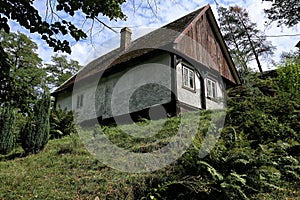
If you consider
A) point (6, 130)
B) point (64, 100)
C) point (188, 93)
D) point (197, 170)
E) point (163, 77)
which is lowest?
point (197, 170)

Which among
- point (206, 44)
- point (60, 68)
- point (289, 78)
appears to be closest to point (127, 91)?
point (206, 44)

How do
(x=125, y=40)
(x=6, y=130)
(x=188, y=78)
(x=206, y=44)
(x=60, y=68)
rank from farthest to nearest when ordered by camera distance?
(x=60, y=68) → (x=125, y=40) → (x=206, y=44) → (x=188, y=78) → (x=6, y=130)

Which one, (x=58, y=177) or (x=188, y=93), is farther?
(x=188, y=93)

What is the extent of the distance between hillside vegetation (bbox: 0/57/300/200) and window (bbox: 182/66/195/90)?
5.81 metres

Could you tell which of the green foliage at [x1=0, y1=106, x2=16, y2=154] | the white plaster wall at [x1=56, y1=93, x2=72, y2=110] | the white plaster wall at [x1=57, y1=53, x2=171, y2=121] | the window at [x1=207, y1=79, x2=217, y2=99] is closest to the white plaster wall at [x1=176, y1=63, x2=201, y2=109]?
the white plaster wall at [x1=57, y1=53, x2=171, y2=121]

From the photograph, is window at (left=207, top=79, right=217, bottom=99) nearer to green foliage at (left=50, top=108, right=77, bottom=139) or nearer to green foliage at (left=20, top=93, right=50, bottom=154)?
green foliage at (left=50, top=108, right=77, bottom=139)

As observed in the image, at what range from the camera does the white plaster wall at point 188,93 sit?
1461cm

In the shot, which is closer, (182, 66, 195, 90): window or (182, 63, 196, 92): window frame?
(182, 63, 196, 92): window frame

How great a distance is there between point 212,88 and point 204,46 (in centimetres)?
260

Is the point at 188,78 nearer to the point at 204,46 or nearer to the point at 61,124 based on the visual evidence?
the point at 204,46

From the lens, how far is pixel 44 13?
12.9 ft

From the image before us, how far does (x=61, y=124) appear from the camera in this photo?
50.3ft

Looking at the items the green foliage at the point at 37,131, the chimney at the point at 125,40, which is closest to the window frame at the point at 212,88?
the chimney at the point at 125,40

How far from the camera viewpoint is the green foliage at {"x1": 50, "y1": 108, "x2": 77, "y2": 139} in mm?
14712
